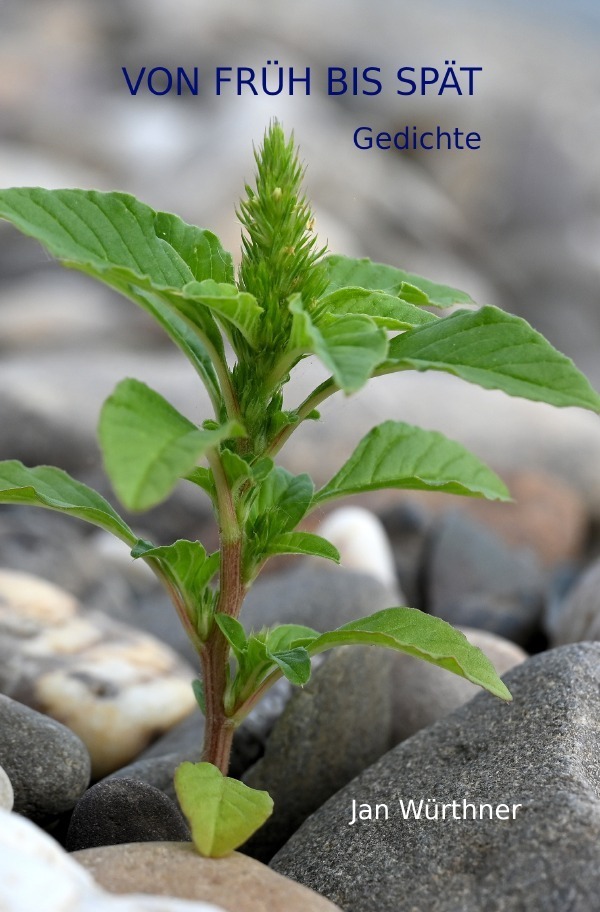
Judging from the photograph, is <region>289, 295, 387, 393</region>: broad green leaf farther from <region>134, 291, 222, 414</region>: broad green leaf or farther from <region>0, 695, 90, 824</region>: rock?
<region>0, 695, 90, 824</region>: rock

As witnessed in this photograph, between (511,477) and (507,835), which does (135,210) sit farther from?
(511,477)

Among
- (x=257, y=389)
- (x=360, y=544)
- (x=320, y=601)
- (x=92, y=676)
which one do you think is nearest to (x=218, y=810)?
(x=257, y=389)

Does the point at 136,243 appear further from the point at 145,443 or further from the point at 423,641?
Result: the point at 423,641

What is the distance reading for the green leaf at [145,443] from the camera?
41.7 inches

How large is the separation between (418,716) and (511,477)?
3.33 m

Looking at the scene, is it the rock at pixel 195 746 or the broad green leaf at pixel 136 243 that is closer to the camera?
the broad green leaf at pixel 136 243

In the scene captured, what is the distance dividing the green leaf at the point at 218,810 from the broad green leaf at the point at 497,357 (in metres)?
0.63

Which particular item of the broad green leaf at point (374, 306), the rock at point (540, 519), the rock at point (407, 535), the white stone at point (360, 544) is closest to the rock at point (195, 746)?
the broad green leaf at point (374, 306)

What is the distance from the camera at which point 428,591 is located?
411 cm

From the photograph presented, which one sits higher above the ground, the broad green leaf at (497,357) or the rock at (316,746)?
the broad green leaf at (497,357)

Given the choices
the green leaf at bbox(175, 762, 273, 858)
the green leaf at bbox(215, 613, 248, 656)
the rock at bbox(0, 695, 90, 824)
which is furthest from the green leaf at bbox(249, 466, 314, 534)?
the rock at bbox(0, 695, 90, 824)

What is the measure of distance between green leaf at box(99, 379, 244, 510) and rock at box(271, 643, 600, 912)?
71cm

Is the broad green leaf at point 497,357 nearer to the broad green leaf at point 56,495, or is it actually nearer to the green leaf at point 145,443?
the green leaf at point 145,443

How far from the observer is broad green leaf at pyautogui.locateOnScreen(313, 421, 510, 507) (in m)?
1.39
